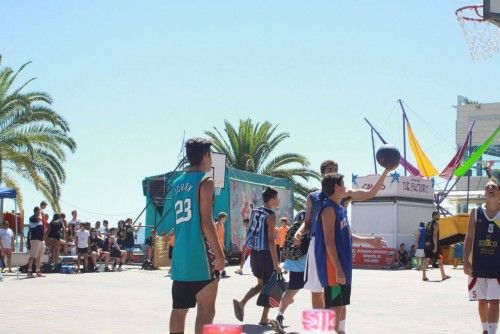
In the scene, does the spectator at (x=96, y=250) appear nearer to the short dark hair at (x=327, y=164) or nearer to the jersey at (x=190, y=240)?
the short dark hair at (x=327, y=164)

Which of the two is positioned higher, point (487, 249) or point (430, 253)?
point (430, 253)

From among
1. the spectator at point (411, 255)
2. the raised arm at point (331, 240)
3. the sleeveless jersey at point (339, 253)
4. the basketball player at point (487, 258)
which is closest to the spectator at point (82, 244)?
the spectator at point (411, 255)

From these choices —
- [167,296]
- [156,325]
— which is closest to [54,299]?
[167,296]

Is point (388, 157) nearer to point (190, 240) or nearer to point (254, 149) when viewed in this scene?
point (190, 240)

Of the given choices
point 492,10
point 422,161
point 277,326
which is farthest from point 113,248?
point 422,161

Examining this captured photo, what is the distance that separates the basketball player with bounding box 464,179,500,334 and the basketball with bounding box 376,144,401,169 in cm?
99

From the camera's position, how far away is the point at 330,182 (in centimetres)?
755

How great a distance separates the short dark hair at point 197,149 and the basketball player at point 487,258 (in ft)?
11.2

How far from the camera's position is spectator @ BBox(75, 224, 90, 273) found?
23.2 meters

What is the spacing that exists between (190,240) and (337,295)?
1.73 meters

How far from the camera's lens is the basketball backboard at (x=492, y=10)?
58.7ft

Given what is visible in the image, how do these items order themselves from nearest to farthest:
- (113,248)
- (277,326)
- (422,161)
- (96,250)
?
1. (277,326)
2. (96,250)
3. (113,248)
4. (422,161)

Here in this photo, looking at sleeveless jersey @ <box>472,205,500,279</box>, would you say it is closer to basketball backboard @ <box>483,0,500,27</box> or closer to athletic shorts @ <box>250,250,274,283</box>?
athletic shorts @ <box>250,250,274,283</box>

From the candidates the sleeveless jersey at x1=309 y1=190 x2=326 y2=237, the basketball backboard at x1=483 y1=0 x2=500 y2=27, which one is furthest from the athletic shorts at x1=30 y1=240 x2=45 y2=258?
the sleeveless jersey at x1=309 y1=190 x2=326 y2=237
